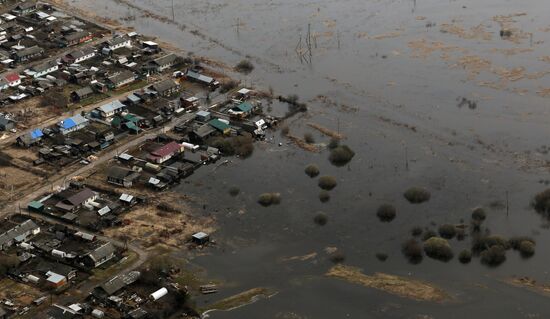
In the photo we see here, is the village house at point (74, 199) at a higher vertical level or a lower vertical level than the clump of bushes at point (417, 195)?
higher

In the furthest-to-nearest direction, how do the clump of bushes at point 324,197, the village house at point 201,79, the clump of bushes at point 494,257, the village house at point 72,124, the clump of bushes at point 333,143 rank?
the village house at point 201,79
the village house at point 72,124
the clump of bushes at point 333,143
the clump of bushes at point 324,197
the clump of bushes at point 494,257

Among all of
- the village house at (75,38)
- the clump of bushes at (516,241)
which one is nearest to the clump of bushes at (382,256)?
the clump of bushes at (516,241)

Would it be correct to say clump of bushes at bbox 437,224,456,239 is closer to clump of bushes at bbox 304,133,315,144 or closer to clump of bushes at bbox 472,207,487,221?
clump of bushes at bbox 472,207,487,221

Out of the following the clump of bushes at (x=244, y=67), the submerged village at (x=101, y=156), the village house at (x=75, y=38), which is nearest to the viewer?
the submerged village at (x=101, y=156)

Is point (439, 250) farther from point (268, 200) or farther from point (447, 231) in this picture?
point (268, 200)

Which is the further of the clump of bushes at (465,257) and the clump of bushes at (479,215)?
the clump of bushes at (479,215)

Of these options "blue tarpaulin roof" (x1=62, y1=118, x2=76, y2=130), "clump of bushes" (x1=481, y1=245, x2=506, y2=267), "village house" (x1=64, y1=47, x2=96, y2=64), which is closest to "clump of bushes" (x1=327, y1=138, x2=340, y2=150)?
"clump of bushes" (x1=481, y1=245, x2=506, y2=267)

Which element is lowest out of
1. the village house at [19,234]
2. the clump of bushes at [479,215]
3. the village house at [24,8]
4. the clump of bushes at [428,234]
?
the clump of bushes at [428,234]

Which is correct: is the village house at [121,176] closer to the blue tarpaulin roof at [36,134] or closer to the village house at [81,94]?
the blue tarpaulin roof at [36,134]
